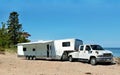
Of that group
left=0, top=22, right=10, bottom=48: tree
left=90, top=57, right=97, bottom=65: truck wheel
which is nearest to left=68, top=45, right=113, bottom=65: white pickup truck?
left=90, top=57, right=97, bottom=65: truck wheel

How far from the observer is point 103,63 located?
29.9 metres

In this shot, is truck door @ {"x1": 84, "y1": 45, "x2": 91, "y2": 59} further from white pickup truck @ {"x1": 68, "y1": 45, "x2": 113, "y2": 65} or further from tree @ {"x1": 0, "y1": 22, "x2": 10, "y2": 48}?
tree @ {"x1": 0, "y1": 22, "x2": 10, "y2": 48}

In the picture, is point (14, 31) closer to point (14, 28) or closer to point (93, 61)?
point (14, 28)

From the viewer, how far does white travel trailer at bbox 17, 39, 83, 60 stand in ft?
113

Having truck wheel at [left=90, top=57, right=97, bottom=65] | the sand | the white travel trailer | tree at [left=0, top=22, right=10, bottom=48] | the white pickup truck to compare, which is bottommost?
the sand

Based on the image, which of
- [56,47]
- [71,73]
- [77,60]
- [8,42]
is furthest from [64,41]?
[8,42]

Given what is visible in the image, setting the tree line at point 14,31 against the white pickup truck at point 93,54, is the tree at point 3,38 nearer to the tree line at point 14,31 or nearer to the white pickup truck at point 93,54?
the tree line at point 14,31

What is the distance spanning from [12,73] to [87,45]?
11.1 m

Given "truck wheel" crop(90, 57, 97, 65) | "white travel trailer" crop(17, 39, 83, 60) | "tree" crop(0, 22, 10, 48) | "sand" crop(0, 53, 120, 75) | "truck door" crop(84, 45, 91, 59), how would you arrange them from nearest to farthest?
"sand" crop(0, 53, 120, 75) < "truck wheel" crop(90, 57, 97, 65) < "truck door" crop(84, 45, 91, 59) < "white travel trailer" crop(17, 39, 83, 60) < "tree" crop(0, 22, 10, 48)

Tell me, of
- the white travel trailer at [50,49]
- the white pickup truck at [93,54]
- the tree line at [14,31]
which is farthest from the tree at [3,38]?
the white pickup truck at [93,54]

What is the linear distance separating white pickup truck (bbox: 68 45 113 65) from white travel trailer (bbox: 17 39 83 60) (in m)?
2.52

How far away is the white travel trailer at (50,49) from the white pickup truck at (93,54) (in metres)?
2.52

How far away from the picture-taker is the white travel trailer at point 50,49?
34.4m

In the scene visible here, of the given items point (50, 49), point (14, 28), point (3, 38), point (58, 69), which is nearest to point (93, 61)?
point (58, 69)
